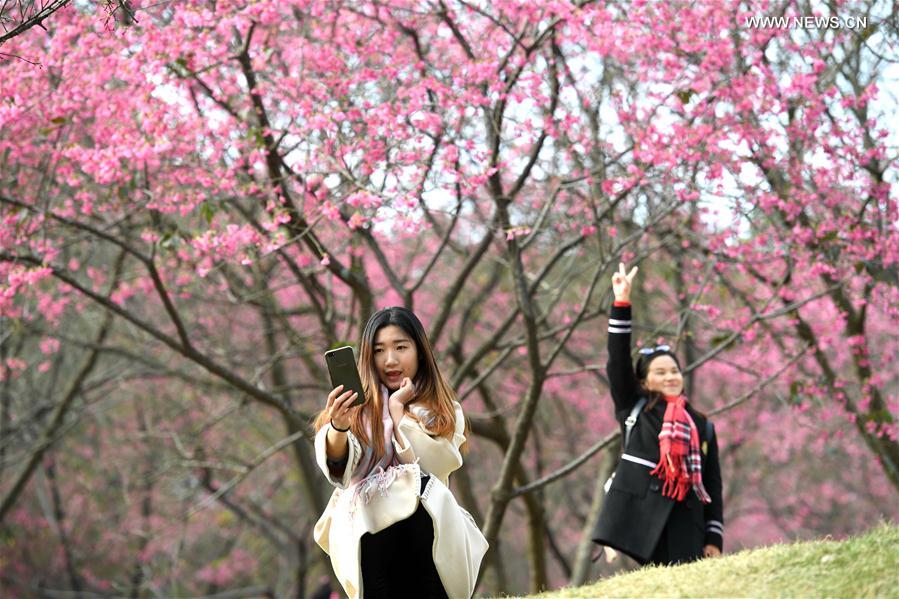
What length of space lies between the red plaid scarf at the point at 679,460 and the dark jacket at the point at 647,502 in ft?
0.15

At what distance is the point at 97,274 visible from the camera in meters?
9.19

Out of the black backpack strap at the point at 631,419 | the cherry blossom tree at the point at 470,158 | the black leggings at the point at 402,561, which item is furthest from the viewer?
the cherry blossom tree at the point at 470,158

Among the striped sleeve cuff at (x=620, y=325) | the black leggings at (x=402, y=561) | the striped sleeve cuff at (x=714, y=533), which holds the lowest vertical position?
the striped sleeve cuff at (x=714, y=533)

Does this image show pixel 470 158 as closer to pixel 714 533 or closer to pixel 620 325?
pixel 620 325

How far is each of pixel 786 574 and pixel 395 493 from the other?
1.41 meters

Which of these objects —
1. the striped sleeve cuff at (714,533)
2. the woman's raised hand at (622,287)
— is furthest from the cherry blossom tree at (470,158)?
the striped sleeve cuff at (714,533)

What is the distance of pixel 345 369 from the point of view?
3.43 m

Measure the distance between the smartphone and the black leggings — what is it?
1.33ft

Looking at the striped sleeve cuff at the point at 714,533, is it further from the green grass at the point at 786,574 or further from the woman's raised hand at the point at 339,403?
the woman's raised hand at the point at 339,403

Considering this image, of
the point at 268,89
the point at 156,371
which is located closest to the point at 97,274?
the point at 156,371

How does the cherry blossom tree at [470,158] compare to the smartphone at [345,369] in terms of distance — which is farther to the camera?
the cherry blossom tree at [470,158]

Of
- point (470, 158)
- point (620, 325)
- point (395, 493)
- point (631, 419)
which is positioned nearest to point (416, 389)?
point (395, 493)

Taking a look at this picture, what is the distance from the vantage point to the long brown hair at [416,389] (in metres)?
3.66

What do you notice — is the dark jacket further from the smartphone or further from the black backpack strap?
the smartphone
